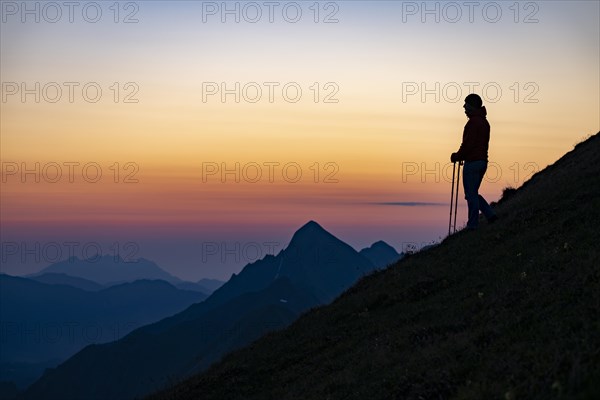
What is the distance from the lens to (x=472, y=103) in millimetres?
23797

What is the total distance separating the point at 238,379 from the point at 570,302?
36.9ft

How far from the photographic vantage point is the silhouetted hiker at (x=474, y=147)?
23.7 metres

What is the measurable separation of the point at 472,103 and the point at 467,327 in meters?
12.2

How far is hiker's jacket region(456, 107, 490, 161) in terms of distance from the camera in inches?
933

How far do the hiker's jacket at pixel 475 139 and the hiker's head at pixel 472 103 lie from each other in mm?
141

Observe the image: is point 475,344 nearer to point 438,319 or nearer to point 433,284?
point 438,319

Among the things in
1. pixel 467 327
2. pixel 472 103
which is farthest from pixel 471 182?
pixel 467 327

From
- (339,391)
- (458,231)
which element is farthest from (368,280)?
(339,391)

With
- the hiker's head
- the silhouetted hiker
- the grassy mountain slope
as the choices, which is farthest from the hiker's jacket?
the grassy mountain slope

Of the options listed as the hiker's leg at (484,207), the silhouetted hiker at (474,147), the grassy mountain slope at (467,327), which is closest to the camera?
Answer: the grassy mountain slope at (467,327)

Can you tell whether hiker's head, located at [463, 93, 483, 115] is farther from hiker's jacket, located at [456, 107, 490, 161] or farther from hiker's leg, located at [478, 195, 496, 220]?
hiker's leg, located at [478, 195, 496, 220]

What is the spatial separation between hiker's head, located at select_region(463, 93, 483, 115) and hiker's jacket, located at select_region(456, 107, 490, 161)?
0.14 meters

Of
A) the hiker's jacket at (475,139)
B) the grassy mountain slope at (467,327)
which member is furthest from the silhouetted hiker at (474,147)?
the grassy mountain slope at (467,327)

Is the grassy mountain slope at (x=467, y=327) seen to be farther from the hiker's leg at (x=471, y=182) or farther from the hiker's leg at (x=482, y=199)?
the hiker's leg at (x=471, y=182)
